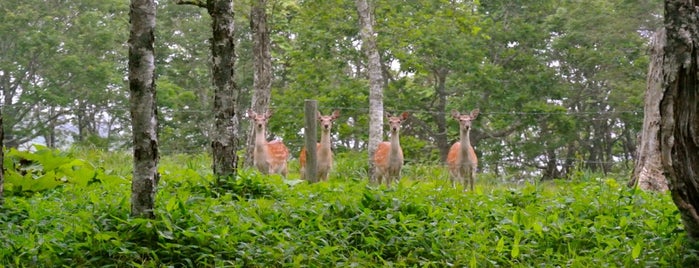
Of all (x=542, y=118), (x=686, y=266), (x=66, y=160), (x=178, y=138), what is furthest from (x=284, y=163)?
(x=178, y=138)

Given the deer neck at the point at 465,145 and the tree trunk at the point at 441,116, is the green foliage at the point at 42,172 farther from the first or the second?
the tree trunk at the point at 441,116

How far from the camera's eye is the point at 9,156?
9.03 meters

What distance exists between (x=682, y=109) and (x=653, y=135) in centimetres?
417

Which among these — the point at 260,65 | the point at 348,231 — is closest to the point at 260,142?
the point at 260,65

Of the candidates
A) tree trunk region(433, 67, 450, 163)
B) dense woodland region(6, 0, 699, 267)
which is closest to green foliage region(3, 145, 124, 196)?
dense woodland region(6, 0, 699, 267)

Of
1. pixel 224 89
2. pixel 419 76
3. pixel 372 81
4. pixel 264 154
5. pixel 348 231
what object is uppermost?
pixel 419 76

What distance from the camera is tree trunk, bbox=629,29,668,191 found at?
378 inches

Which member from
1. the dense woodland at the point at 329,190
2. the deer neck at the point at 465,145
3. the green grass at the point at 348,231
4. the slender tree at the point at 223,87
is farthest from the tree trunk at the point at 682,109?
the deer neck at the point at 465,145

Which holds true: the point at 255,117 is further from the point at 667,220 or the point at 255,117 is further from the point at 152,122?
the point at 667,220

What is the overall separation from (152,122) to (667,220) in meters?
4.34

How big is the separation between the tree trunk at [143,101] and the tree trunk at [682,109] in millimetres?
3932

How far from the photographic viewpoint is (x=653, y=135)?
9.71 m

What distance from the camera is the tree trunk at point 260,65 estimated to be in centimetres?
1592

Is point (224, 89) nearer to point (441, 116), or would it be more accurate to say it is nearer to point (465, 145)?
point (465, 145)
